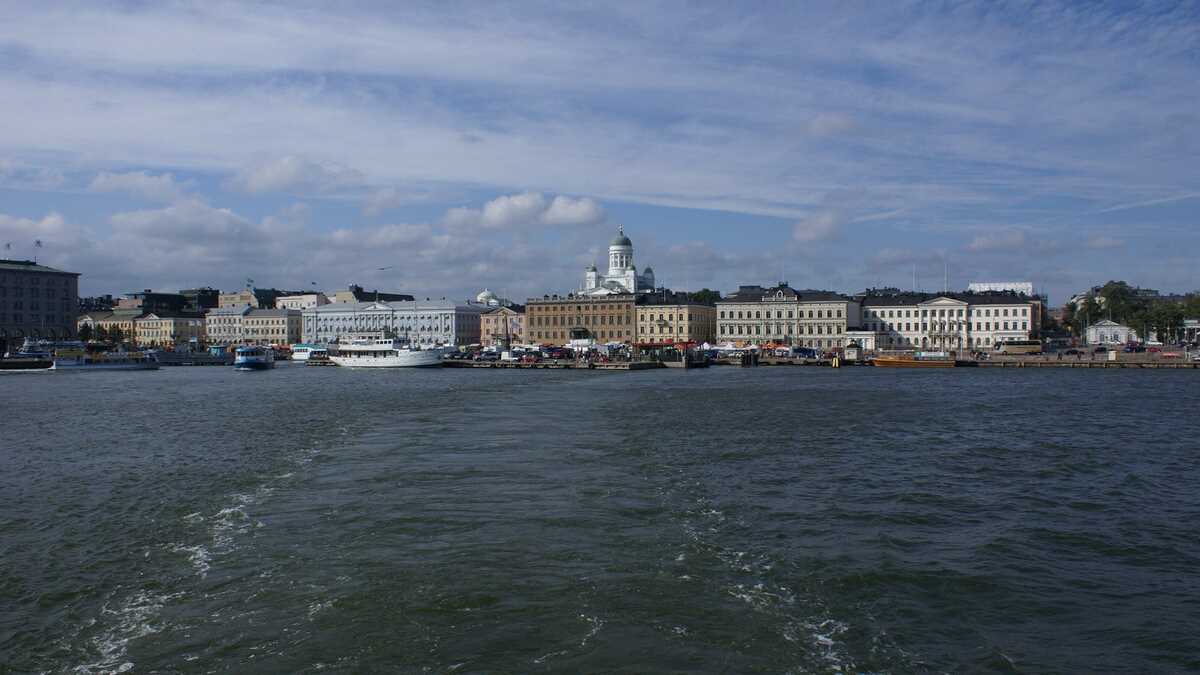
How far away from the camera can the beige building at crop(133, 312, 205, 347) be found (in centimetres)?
14625

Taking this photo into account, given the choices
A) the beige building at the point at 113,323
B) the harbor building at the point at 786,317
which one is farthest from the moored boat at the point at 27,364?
the harbor building at the point at 786,317

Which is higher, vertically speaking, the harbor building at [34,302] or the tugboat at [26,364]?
the harbor building at [34,302]

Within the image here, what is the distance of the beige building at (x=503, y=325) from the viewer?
124m

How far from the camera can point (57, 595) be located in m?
11.2

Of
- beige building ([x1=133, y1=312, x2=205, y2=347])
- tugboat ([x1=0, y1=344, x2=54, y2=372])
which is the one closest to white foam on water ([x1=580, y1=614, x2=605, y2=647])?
tugboat ([x1=0, y1=344, x2=54, y2=372])


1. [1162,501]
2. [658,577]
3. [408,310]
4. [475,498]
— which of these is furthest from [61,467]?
[408,310]

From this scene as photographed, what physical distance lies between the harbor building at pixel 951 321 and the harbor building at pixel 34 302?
9700 centimetres

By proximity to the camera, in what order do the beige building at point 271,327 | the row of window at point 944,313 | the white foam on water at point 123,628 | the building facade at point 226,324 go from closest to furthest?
1. the white foam on water at point 123,628
2. the row of window at point 944,313
3. the beige building at point 271,327
4. the building facade at point 226,324

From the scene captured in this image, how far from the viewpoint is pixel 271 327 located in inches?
5625

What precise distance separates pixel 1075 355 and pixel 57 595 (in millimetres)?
89022

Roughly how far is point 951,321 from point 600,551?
326 feet

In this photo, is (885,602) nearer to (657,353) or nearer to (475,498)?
(475,498)

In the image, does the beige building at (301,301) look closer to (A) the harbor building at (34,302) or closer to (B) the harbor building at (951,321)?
(A) the harbor building at (34,302)

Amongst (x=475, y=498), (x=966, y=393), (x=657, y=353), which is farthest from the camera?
(x=657, y=353)
